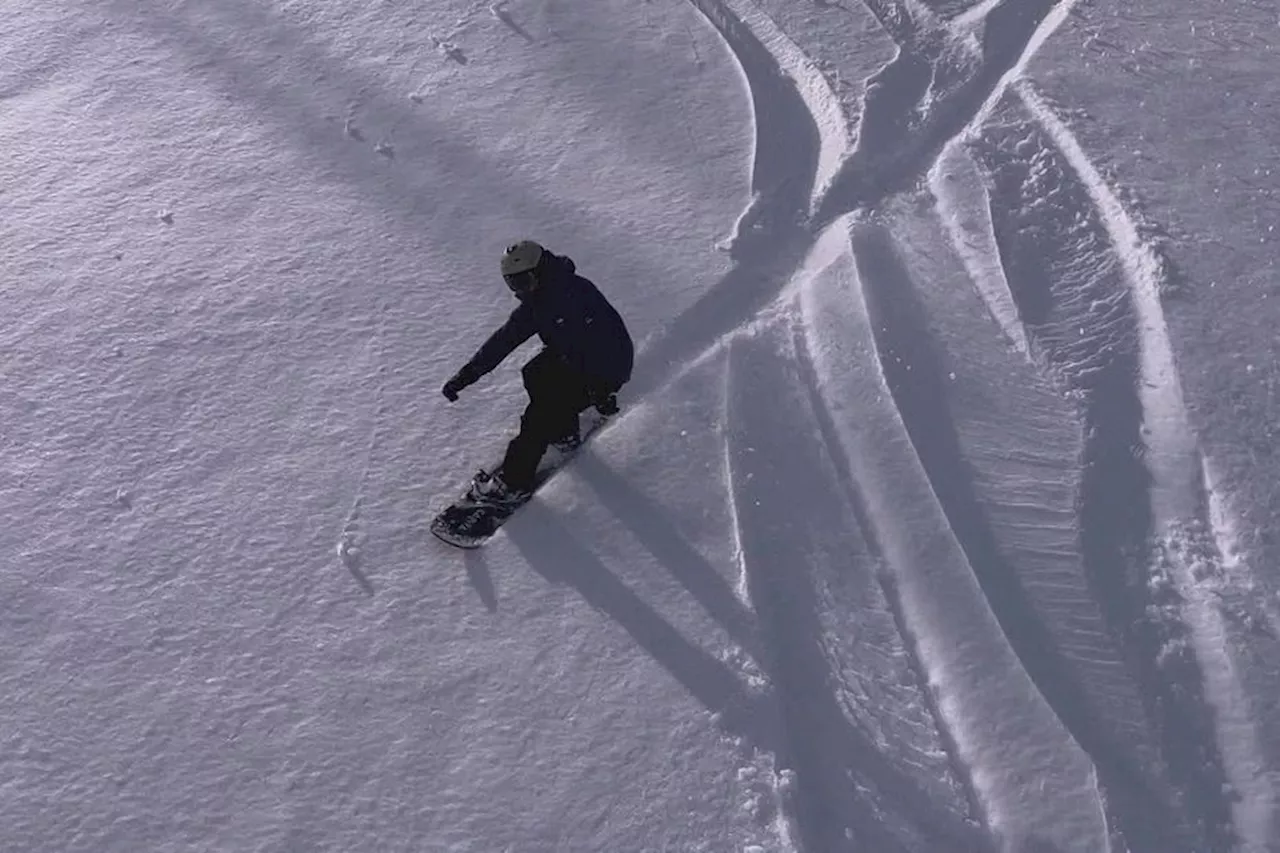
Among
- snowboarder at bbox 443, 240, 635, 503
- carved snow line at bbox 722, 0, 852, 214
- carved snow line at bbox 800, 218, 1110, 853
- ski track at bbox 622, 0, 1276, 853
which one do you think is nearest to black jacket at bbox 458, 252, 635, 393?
snowboarder at bbox 443, 240, 635, 503

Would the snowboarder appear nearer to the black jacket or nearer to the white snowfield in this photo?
the black jacket

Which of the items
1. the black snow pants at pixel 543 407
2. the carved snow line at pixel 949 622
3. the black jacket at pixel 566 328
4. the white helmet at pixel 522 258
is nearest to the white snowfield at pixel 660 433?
the carved snow line at pixel 949 622

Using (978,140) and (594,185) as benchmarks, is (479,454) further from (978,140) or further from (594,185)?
(978,140)

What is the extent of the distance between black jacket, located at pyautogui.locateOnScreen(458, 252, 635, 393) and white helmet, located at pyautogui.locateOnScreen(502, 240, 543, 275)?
0.17 ft

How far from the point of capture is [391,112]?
21.3 ft

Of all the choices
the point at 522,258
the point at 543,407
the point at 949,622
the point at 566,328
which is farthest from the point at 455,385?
the point at 949,622

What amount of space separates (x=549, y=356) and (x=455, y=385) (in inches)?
14.9

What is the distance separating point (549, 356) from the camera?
4570 mm

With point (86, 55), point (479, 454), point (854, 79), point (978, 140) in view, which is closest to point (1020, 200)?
point (978, 140)

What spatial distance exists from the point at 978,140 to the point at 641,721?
11.9 ft

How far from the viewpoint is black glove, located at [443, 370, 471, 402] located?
15.0ft

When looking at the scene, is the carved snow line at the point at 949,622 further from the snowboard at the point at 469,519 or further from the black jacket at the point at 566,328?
the snowboard at the point at 469,519

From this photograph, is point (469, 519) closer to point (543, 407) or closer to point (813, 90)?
point (543, 407)

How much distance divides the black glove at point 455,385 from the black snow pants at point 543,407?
0.74 ft
